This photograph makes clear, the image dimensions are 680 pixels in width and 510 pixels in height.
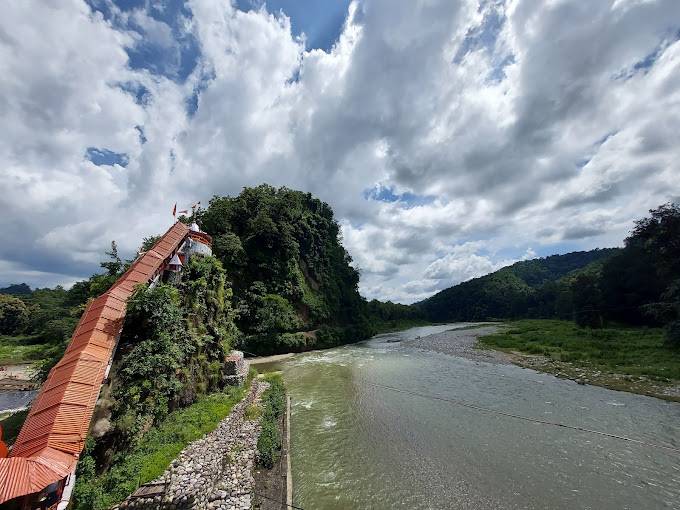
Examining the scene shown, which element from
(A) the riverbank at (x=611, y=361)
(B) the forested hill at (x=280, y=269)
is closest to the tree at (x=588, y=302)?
(A) the riverbank at (x=611, y=361)

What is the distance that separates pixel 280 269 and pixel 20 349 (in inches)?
1556

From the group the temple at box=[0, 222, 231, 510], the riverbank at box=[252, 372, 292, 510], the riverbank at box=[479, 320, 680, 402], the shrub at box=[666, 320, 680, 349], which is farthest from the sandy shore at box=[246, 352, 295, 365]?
the shrub at box=[666, 320, 680, 349]

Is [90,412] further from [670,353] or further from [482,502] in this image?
[670,353]

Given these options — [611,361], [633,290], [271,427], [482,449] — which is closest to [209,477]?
[271,427]

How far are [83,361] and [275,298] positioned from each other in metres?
38.2

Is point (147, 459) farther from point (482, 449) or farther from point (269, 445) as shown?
point (482, 449)

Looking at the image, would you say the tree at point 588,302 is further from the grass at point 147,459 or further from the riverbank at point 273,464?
the grass at point 147,459

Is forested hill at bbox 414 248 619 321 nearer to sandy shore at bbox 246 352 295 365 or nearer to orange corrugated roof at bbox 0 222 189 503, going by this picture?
Result: sandy shore at bbox 246 352 295 365

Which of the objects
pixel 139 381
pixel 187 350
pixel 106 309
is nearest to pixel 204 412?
pixel 187 350

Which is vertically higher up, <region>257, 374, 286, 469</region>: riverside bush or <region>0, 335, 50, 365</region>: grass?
<region>0, 335, 50, 365</region>: grass

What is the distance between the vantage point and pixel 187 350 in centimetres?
1805

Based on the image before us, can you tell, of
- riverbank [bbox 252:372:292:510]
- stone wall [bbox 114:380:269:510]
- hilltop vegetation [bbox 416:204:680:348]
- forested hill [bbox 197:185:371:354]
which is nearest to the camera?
stone wall [bbox 114:380:269:510]

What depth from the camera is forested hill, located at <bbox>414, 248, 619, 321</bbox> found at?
10185 centimetres

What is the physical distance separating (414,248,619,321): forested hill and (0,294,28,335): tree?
12021 cm
